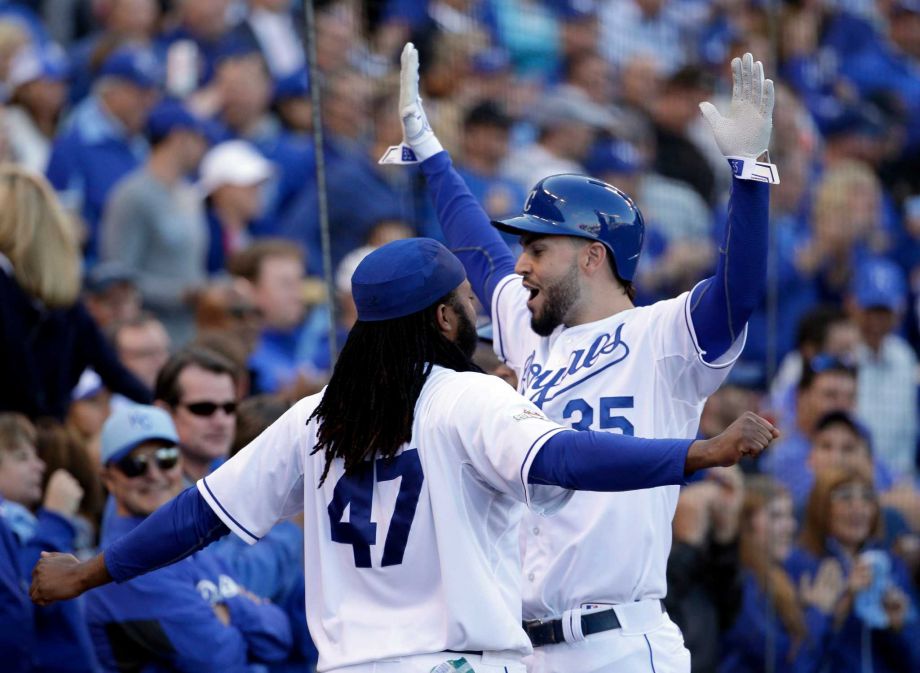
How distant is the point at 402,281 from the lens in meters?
3.57

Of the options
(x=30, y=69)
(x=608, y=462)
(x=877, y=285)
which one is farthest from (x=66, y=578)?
(x=877, y=285)

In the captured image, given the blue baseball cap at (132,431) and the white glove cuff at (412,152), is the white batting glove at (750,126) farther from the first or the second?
the blue baseball cap at (132,431)

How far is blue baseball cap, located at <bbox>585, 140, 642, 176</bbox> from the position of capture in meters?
8.77

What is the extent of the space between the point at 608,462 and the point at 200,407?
245 centimetres

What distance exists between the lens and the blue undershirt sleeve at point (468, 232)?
4887 millimetres

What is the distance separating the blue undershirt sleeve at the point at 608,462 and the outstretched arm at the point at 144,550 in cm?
92

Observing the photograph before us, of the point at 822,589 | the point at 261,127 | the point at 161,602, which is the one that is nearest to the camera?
the point at 161,602

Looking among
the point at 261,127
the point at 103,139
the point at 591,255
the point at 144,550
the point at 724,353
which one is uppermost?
the point at 261,127

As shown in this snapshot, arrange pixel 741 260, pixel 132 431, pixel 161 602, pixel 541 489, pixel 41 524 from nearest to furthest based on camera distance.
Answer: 1. pixel 541 489
2. pixel 741 260
3. pixel 161 602
4. pixel 132 431
5. pixel 41 524

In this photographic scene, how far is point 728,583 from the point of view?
659cm

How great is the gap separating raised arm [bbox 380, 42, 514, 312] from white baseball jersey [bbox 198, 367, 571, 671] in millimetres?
1331

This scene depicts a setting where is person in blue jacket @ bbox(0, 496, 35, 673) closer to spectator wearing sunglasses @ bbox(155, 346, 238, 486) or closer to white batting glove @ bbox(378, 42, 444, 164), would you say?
spectator wearing sunglasses @ bbox(155, 346, 238, 486)

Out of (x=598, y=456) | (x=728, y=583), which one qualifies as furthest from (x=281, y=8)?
(x=598, y=456)

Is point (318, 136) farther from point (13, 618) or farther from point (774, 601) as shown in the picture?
point (774, 601)
